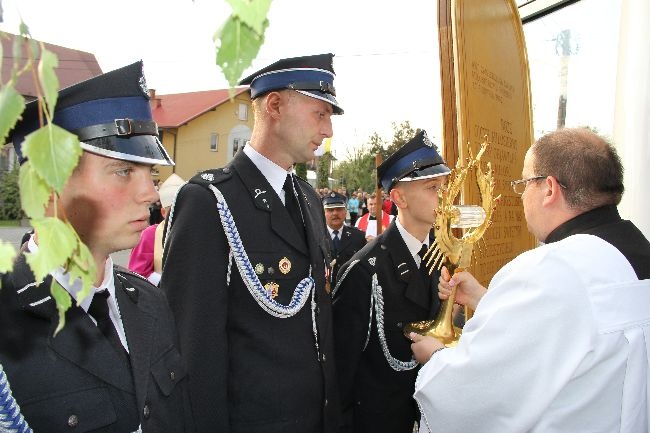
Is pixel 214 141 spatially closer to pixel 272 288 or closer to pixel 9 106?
pixel 272 288

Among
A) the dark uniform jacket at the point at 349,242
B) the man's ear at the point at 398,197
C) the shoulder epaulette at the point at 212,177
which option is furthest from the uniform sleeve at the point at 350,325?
the dark uniform jacket at the point at 349,242

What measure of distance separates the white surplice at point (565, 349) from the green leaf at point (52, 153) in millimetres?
1435

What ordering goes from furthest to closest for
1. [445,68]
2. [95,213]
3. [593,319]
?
1. [445,68]
2. [593,319]
3. [95,213]

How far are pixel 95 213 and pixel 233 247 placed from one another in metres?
0.77

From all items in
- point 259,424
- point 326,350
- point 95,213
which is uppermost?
point 95,213

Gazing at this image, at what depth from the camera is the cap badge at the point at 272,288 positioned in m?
2.25

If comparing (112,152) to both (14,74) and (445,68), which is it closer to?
(14,74)

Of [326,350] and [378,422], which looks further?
[378,422]

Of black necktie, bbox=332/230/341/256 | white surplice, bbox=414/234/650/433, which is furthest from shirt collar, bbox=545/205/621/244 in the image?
black necktie, bbox=332/230/341/256

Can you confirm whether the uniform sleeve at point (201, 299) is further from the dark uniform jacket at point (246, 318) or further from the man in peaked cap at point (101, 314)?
the man in peaked cap at point (101, 314)

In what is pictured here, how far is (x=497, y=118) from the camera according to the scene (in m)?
2.76

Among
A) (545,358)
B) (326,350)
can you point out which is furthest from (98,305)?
(545,358)

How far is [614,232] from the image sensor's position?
1.82 meters

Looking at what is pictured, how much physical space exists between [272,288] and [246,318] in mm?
166
